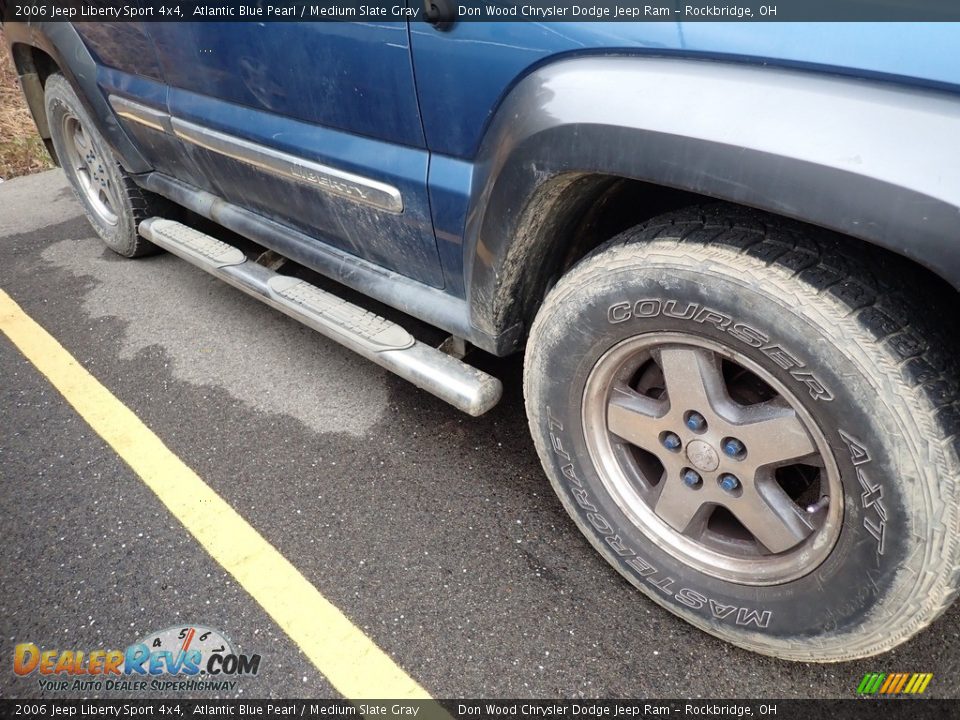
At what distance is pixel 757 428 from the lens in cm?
140

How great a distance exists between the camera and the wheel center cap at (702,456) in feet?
4.93

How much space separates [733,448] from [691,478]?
0.15 m

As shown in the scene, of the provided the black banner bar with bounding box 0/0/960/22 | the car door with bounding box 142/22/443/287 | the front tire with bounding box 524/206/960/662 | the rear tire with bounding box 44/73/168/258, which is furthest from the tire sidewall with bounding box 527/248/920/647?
the rear tire with bounding box 44/73/168/258

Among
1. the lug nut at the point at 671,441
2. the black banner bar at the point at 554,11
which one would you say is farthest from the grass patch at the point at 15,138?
the lug nut at the point at 671,441

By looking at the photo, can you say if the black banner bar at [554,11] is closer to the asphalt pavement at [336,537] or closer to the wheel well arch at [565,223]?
the wheel well arch at [565,223]

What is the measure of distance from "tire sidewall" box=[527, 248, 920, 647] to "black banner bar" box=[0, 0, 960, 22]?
0.44 m

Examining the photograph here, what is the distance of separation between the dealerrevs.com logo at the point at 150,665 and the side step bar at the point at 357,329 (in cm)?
87

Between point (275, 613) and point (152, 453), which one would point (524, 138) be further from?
point (152, 453)

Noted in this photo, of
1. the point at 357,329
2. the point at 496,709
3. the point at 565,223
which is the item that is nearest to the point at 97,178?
the point at 357,329

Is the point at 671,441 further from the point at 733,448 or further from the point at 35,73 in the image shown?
the point at 35,73

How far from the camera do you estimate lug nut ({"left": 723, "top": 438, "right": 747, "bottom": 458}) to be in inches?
57.5

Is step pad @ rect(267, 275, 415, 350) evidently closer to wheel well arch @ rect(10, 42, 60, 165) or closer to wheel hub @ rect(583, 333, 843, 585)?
wheel hub @ rect(583, 333, 843, 585)

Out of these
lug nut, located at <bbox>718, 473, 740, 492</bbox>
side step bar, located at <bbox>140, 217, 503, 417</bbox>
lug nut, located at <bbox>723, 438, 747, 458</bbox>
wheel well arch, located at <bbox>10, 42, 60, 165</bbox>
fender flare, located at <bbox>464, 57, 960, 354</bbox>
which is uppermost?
fender flare, located at <bbox>464, 57, 960, 354</bbox>

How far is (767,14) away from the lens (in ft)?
3.56
